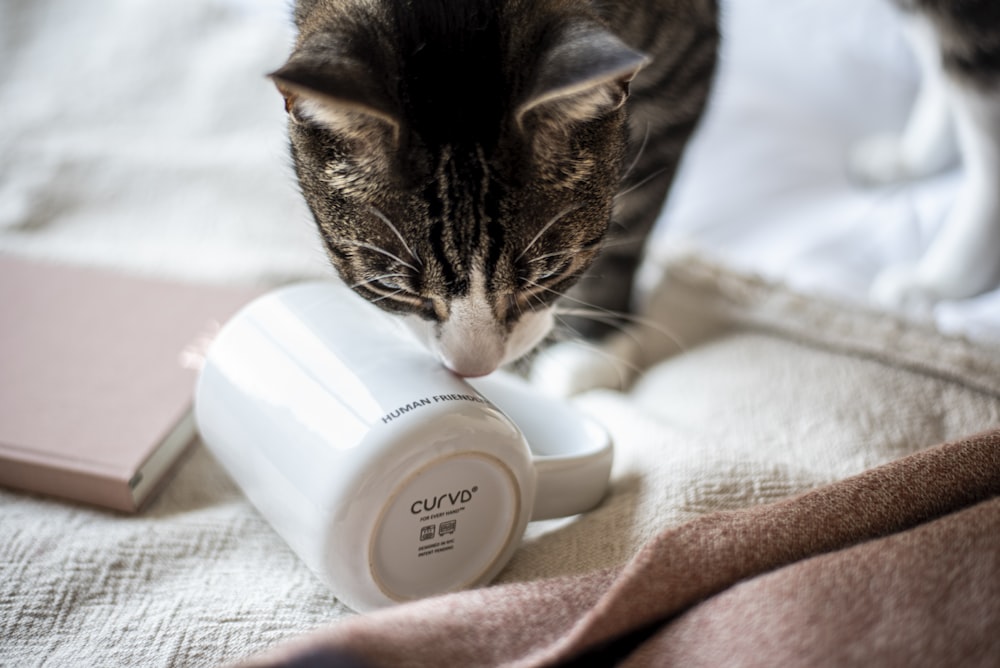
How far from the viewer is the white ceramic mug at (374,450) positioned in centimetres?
60

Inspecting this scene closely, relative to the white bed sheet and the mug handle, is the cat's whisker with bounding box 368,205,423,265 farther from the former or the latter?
the white bed sheet

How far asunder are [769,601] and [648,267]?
69cm

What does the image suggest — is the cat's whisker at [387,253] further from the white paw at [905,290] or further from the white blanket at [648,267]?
the white paw at [905,290]

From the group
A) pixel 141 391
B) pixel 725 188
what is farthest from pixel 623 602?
pixel 725 188

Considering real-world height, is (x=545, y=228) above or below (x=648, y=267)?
above

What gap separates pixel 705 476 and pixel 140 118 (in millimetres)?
976

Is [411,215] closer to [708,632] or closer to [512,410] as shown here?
[512,410]

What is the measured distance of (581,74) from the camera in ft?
1.88

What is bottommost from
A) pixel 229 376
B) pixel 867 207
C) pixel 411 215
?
pixel 867 207

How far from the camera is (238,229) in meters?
1.12

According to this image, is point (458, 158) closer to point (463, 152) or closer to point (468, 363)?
point (463, 152)

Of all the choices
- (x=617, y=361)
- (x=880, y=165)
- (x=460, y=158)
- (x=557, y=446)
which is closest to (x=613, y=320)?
(x=617, y=361)

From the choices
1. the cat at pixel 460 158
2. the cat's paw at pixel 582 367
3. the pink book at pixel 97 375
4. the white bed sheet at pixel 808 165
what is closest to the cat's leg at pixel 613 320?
the cat's paw at pixel 582 367

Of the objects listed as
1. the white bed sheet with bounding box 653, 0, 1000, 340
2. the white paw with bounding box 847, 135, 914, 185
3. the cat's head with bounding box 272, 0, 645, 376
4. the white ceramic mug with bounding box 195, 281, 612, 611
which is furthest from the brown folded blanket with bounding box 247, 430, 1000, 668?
the white paw with bounding box 847, 135, 914, 185
